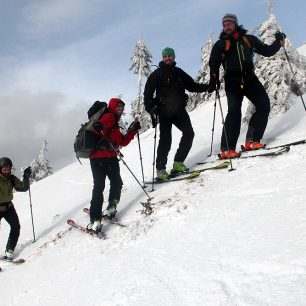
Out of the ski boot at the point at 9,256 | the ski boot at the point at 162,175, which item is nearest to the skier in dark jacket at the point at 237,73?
the ski boot at the point at 162,175

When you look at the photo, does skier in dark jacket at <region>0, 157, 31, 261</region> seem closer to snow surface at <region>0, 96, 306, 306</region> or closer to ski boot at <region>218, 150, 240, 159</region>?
snow surface at <region>0, 96, 306, 306</region>

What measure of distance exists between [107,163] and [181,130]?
2056 mm

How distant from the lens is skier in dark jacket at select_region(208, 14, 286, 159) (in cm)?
790

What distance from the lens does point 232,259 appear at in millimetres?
4160

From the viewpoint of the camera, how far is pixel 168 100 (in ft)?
27.6

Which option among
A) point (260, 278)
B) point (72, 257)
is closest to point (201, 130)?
point (72, 257)

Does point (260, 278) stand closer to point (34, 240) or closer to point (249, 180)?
point (249, 180)

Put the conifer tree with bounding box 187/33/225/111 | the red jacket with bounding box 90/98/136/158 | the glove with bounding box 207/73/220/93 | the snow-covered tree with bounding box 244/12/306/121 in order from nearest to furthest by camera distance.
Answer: the red jacket with bounding box 90/98/136/158 < the glove with bounding box 207/73/220/93 < the snow-covered tree with bounding box 244/12/306/121 < the conifer tree with bounding box 187/33/225/111

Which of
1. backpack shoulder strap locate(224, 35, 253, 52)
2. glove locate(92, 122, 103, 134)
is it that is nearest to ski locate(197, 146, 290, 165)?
backpack shoulder strap locate(224, 35, 253, 52)

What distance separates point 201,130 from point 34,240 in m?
8.23

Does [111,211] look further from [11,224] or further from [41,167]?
[41,167]

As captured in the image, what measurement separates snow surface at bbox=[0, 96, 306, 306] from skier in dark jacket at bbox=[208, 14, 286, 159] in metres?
0.91

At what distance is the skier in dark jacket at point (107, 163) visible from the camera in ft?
24.0

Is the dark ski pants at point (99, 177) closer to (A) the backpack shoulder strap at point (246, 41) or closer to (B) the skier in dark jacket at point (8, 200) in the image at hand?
(B) the skier in dark jacket at point (8, 200)
